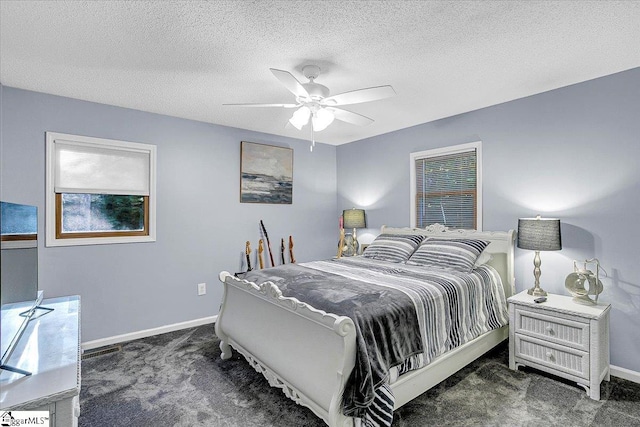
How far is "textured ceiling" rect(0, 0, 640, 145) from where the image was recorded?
1740 millimetres

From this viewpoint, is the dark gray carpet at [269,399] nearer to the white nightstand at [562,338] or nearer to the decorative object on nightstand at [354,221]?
the white nightstand at [562,338]

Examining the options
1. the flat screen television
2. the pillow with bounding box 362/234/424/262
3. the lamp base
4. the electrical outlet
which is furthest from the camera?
the electrical outlet

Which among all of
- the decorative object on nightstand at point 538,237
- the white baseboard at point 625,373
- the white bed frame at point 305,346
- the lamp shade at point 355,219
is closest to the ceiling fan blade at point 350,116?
the white bed frame at point 305,346

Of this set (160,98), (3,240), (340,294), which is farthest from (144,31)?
(340,294)

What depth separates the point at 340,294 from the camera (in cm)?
204

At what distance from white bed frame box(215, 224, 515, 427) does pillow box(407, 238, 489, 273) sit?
43cm

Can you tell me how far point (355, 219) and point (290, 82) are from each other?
2720 mm

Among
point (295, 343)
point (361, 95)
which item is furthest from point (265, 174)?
point (295, 343)

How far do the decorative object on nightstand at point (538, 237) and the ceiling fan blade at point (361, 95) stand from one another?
1.67m

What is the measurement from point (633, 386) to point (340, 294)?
2410 millimetres

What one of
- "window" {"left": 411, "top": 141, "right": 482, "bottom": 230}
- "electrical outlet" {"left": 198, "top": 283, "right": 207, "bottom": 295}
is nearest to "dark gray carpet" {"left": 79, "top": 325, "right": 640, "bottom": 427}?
"electrical outlet" {"left": 198, "top": 283, "right": 207, "bottom": 295}

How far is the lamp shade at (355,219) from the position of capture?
4492 millimetres

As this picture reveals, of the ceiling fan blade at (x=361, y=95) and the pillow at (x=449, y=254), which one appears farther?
the pillow at (x=449, y=254)

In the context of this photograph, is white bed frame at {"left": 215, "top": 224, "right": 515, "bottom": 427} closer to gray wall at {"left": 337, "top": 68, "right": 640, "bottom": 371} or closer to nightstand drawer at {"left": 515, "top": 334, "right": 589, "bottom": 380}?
nightstand drawer at {"left": 515, "top": 334, "right": 589, "bottom": 380}
